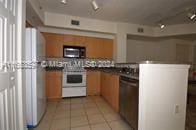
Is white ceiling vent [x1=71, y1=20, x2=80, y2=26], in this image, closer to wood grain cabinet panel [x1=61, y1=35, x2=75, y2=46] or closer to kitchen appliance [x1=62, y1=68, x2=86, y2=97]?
wood grain cabinet panel [x1=61, y1=35, x2=75, y2=46]

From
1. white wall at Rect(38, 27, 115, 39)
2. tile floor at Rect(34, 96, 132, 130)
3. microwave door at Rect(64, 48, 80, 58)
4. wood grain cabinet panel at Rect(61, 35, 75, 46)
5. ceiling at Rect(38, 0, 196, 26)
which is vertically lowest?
tile floor at Rect(34, 96, 132, 130)

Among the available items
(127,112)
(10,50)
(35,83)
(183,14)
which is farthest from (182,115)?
(183,14)

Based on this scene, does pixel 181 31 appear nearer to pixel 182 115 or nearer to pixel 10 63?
pixel 182 115

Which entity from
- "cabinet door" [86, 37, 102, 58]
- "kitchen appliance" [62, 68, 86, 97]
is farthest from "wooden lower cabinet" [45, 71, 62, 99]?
"cabinet door" [86, 37, 102, 58]

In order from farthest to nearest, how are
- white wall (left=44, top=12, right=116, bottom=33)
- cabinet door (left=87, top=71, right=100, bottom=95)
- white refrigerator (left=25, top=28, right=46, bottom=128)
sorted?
cabinet door (left=87, top=71, right=100, bottom=95)
white wall (left=44, top=12, right=116, bottom=33)
white refrigerator (left=25, top=28, right=46, bottom=128)

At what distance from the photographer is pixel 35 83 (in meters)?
2.24

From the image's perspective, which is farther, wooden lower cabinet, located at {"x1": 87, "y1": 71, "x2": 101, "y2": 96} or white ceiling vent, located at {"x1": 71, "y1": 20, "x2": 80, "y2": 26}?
wooden lower cabinet, located at {"x1": 87, "y1": 71, "x2": 101, "y2": 96}

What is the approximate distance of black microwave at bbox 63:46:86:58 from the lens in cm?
417

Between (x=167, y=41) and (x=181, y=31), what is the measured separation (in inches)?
43.9

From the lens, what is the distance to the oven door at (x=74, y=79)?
4031mm

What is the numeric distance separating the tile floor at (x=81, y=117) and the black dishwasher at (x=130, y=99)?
0.87 ft

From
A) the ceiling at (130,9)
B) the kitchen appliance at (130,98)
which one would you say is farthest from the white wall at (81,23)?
the kitchen appliance at (130,98)

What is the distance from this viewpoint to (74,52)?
426 centimetres

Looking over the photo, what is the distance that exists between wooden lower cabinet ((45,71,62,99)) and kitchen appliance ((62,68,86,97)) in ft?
0.42
